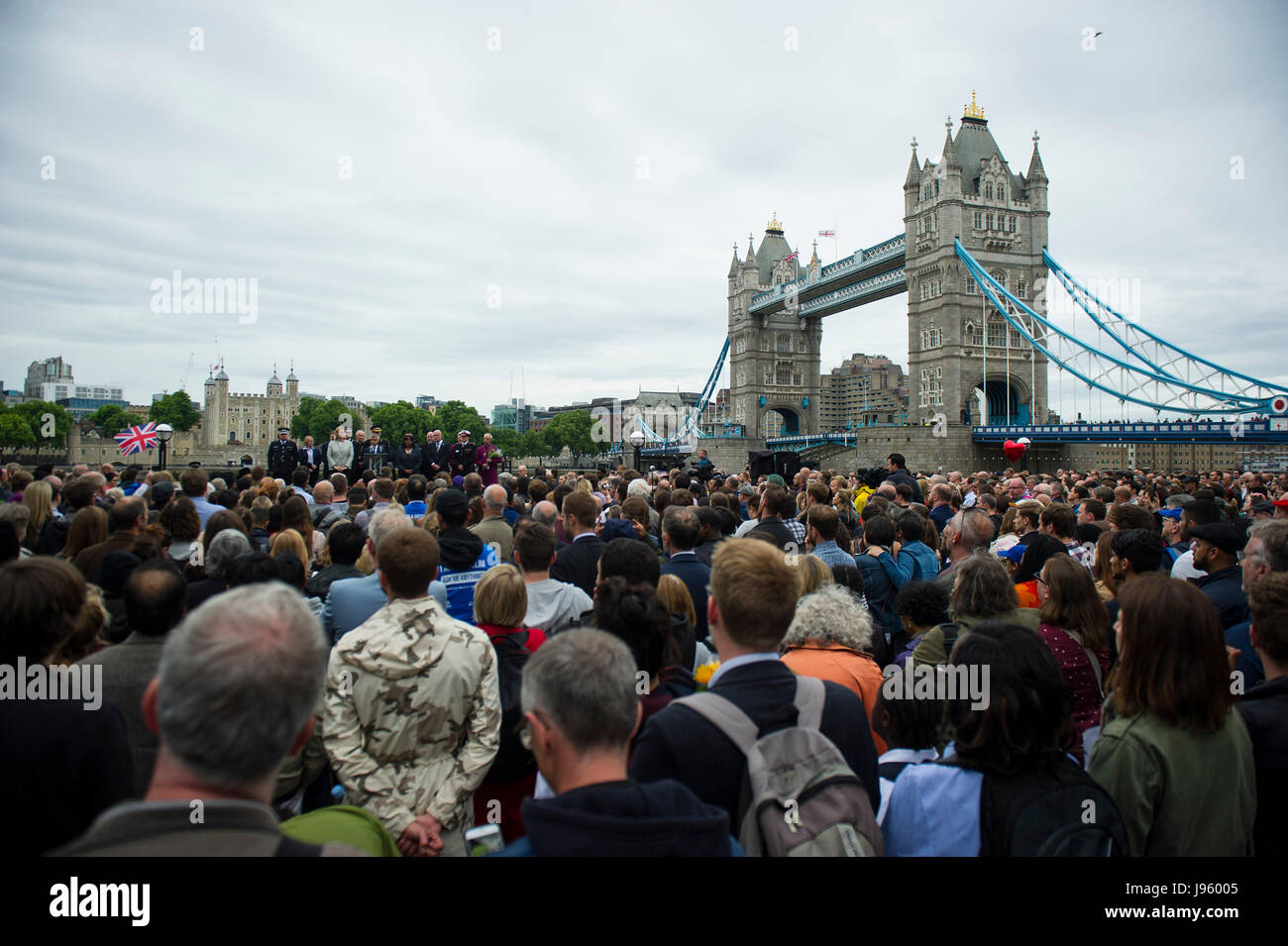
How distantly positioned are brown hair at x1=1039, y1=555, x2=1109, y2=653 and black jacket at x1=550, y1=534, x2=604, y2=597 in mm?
3376

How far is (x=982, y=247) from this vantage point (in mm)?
45969

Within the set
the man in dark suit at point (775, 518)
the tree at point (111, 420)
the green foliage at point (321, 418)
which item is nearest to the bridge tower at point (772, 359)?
the green foliage at point (321, 418)

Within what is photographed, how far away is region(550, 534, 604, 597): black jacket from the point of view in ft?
20.1

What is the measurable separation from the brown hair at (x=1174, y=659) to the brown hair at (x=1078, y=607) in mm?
1251

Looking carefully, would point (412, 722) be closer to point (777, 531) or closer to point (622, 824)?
point (622, 824)

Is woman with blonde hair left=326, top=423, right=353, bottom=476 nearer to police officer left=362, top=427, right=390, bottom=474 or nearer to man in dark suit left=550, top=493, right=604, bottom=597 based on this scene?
police officer left=362, top=427, right=390, bottom=474

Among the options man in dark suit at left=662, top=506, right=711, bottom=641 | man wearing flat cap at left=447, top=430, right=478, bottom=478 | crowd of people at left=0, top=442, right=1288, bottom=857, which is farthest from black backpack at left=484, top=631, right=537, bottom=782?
man wearing flat cap at left=447, top=430, right=478, bottom=478

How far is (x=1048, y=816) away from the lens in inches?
90.3

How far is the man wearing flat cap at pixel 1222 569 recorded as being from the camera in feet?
15.4
